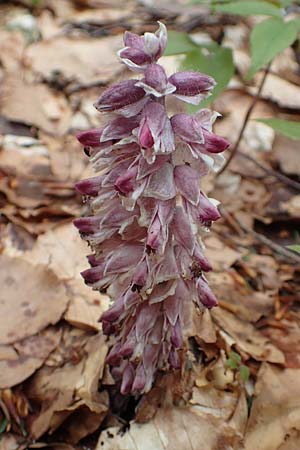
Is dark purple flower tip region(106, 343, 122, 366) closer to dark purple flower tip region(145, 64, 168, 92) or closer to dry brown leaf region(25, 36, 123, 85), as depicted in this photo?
dark purple flower tip region(145, 64, 168, 92)

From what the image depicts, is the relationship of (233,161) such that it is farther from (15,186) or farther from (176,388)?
(176,388)

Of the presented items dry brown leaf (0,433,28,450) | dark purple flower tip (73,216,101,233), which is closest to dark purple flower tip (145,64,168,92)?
dark purple flower tip (73,216,101,233)

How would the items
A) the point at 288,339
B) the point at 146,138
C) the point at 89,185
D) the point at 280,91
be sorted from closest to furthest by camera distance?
the point at 146,138
the point at 89,185
the point at 288,339
the point at 280,91

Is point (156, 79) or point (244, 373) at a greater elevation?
point (156, 79)

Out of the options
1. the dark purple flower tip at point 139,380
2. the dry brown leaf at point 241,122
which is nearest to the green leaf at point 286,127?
the dark purple flower tip at point 139,380

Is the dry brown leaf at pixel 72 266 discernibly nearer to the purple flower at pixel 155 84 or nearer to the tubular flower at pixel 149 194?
the tubular flower at pixel 149 194

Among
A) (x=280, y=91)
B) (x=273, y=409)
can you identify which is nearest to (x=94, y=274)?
(x=273, y=409)

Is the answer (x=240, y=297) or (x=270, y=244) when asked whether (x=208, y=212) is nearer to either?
(x=240, y=297)
